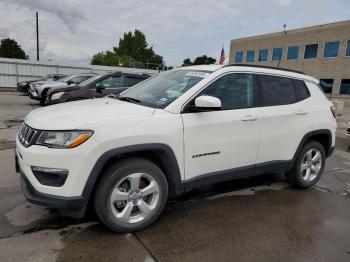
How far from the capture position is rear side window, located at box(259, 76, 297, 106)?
4.39m

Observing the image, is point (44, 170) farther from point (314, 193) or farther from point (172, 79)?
point (314, 193)

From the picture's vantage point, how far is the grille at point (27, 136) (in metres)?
3.10

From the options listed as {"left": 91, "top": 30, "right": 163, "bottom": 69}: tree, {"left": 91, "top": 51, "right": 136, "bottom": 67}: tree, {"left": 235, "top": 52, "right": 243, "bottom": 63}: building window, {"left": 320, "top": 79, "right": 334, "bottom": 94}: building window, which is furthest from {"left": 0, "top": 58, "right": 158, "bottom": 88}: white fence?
{"left": 91, "top": 30, "right": 163, "bottom": 69}: tree

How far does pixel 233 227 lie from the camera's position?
374 cm

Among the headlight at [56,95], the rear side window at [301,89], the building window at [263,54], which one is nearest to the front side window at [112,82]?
the headlight at [56,95]

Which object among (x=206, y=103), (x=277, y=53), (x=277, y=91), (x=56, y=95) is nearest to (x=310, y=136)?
(x=277, y=91)

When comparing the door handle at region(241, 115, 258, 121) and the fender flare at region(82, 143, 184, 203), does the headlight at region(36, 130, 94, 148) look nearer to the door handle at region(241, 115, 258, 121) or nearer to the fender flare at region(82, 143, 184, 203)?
the fender flare at region(82, 143, 184, 203)

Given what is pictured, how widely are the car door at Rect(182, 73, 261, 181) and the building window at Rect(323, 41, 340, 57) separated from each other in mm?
33819

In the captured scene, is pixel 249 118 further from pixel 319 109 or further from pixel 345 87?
pixel 345 87

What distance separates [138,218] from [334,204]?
113 inches

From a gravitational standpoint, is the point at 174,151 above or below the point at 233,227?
above

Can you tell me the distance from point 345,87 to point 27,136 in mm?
35022

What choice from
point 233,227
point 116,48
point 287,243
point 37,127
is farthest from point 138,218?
point 116,48

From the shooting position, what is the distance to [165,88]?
13.4 ft
